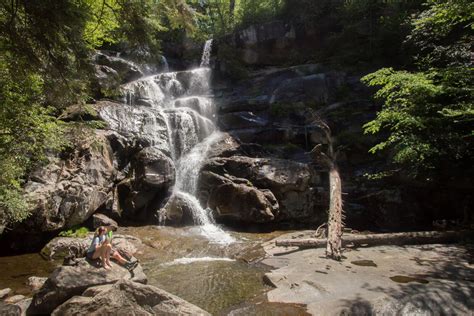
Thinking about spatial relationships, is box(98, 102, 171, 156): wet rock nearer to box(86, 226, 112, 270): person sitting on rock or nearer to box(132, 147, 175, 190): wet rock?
box(132, 147, 175, 190): wet rock

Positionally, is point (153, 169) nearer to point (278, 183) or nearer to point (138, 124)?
point (138, 124)

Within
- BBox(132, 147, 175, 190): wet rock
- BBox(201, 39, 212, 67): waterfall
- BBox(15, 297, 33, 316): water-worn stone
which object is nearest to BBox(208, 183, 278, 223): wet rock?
BBox(132, 147, 175, 190): wet rock

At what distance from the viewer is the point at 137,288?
19.1 ft

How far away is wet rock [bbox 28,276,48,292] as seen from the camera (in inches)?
325

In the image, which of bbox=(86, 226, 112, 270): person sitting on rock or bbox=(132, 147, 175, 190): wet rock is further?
bbox=(132, 147, 175, 190): wet rock

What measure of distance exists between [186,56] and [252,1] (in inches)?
371

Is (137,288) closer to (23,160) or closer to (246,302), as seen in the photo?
(246,302)

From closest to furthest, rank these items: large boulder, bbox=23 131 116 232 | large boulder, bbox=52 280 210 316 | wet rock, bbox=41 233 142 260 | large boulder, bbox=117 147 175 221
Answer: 1. large boulder, bbox=52 280 210 316
2. wet rock, bbox=41 233 142 260
3. large boulder, bbox=23 131 116 232
4. large boulder, bbox=117 147 175 221

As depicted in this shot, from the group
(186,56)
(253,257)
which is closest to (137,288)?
(253,257)

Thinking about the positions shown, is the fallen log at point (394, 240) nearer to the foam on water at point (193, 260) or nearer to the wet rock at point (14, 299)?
the foam on water at point (193, 260)

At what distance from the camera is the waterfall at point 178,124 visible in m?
Answer: 15.4

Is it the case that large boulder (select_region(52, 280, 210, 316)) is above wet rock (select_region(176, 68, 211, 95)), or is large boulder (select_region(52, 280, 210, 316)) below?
below

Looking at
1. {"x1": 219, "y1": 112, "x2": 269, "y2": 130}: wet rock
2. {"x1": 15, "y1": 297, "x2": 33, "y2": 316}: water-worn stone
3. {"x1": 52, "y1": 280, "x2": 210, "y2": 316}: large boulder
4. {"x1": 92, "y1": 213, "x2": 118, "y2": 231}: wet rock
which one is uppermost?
{"x1": 219, "y1": 112, "x2": 269, "y2": 130}: wet rock

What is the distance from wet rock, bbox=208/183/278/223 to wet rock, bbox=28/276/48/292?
7.56 meters
